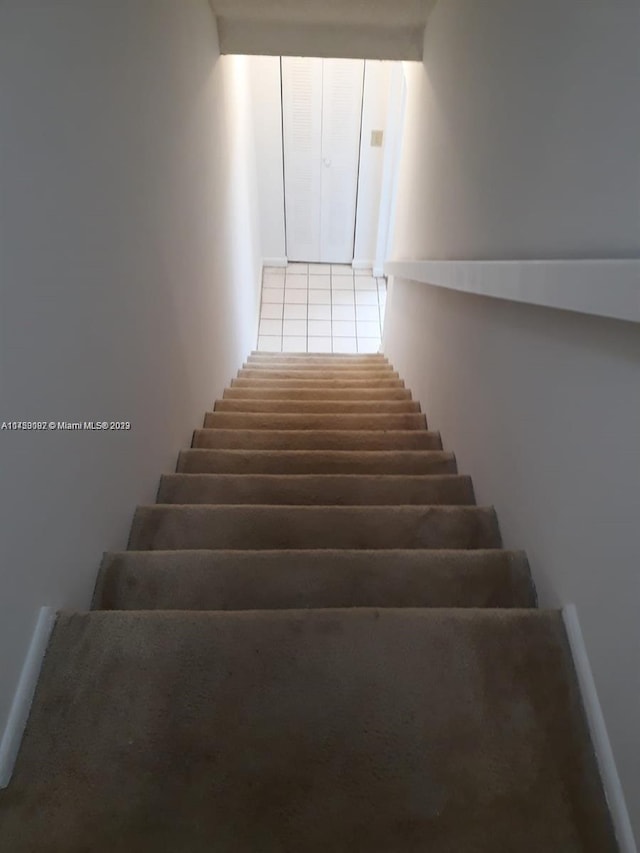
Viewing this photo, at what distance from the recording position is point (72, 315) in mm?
1196

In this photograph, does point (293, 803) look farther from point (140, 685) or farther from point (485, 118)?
point (485, 118)

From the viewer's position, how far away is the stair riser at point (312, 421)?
2668mm

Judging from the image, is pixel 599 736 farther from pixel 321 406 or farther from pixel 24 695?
pixel 321 406

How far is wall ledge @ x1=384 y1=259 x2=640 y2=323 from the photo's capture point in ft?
2.65

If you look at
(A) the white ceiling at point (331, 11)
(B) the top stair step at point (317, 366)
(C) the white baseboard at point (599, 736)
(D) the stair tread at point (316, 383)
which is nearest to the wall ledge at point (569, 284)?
(C) the white baseboard at point (599, 736)

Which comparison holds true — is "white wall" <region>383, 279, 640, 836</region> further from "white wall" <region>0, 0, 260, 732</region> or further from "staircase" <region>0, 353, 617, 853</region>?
"white wall" <region>0, 0, 260, 732</region>

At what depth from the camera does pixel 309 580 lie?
4.43 feet

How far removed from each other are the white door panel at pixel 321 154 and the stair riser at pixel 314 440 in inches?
173

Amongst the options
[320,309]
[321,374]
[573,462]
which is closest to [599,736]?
[573,462]

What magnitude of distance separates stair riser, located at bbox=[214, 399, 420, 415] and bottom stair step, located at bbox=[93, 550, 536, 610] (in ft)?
5.03

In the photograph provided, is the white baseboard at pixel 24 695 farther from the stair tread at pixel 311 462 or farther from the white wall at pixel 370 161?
the white wall at pixel 370 161

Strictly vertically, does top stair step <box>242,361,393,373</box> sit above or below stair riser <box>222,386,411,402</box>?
above

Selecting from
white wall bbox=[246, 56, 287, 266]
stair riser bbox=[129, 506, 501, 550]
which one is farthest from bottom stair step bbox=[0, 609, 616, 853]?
white wall bbox=[246, 56, 287, 266]

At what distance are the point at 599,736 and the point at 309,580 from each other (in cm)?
66
